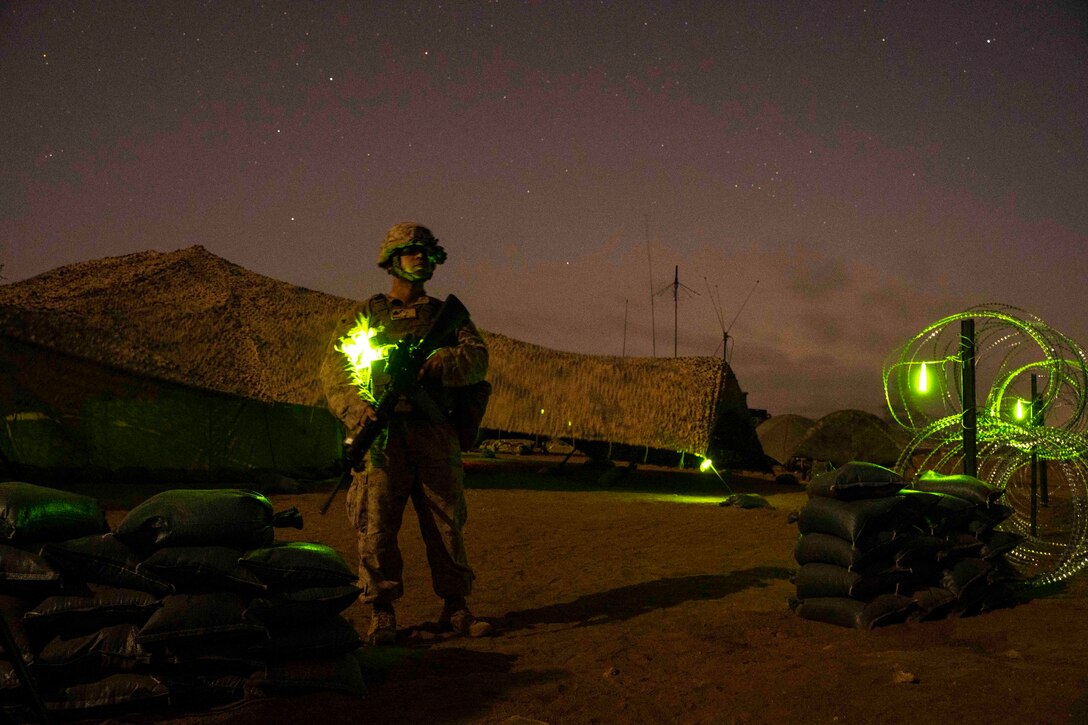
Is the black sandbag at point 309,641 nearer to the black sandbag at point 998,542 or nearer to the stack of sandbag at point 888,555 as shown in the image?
the stack of sandbag at point 888,555

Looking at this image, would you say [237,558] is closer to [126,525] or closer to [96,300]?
[126,525]

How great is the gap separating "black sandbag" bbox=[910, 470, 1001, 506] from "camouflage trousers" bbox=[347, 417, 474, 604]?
3.12 meters

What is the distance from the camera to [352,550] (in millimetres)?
7160

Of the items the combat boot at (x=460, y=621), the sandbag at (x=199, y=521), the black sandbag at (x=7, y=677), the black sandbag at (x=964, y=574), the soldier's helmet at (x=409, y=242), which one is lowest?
the combat boot at (x=460, y=621)

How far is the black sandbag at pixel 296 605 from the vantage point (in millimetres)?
3148

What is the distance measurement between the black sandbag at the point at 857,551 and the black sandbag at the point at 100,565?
3716mm

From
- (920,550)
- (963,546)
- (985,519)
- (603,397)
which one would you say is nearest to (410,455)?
(920,550)

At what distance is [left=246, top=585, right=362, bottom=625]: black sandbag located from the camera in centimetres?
315

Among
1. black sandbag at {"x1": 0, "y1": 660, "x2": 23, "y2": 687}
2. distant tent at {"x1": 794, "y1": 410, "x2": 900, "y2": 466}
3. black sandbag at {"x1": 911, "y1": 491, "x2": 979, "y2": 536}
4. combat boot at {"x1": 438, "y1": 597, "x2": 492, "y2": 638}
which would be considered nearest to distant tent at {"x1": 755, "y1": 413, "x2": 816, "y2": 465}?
distant tent at {"x1": 794, "y1": 410, "x2": 900, "y2": 466}

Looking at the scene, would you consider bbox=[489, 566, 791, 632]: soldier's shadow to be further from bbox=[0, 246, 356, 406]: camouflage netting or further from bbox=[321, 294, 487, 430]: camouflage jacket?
bbox=[0, 246, 356, 406]: camouflage netting

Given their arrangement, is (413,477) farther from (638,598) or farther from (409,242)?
(638,598)

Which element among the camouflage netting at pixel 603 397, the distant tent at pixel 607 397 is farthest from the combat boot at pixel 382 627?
the camouflage netting at pixel 603 397

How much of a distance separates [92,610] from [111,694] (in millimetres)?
334

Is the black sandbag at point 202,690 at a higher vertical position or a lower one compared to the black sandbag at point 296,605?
lower
